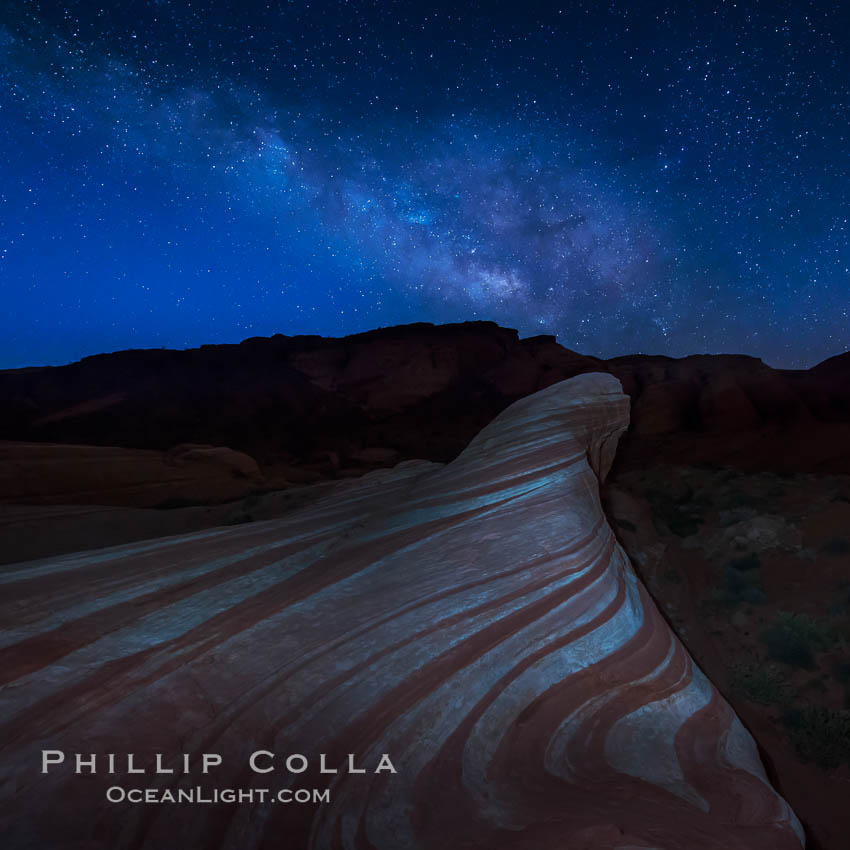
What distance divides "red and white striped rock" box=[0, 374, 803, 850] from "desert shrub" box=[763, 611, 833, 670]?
13.3ft

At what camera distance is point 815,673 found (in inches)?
248

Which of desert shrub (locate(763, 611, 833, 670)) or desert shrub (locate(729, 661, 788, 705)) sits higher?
desert shrub (locate(763, 611, 833, 670))

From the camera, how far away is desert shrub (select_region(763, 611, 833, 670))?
21.4ft

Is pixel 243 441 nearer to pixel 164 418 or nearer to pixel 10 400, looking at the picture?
pixel 164 418

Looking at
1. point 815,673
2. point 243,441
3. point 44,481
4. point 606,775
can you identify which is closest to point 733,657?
point 815,673

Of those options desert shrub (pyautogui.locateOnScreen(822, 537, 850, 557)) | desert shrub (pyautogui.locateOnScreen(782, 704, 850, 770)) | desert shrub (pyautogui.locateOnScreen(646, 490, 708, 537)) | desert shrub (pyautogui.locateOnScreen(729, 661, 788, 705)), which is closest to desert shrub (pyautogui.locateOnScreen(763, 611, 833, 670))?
desert shrub (pyautogui.locateOnScreen(729, 661, 788, 705))

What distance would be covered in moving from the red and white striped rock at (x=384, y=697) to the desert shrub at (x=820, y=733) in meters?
3.05

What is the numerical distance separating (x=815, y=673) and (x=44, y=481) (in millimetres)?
18163

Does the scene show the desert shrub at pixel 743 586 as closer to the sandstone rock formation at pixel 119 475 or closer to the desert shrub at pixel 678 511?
the desert shrub at pixel 678 511

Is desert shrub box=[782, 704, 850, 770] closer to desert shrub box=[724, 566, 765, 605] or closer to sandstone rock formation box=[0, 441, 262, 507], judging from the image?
desert shrub box=[724, 566, 765, 605]

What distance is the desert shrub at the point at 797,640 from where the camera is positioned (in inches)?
257

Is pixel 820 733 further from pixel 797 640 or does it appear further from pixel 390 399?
pixel 390 399

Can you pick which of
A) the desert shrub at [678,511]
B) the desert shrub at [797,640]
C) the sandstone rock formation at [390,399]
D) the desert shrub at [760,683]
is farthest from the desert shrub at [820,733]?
the sandstone rock formation at [390,399]

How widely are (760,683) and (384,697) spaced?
629 centimetres
